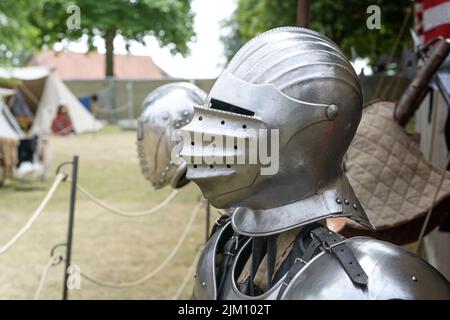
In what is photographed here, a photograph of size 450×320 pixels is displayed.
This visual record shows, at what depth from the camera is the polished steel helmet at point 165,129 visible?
10.00 feet

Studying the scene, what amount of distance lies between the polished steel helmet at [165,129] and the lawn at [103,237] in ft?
4.54

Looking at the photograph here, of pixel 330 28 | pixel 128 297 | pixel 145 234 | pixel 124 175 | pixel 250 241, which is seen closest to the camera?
pixel 250 241

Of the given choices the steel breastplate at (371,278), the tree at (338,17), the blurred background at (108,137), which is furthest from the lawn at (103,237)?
the tree at (338,17)

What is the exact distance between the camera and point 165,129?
306cm

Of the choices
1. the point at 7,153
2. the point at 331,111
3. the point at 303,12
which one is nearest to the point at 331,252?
the point at 331,111

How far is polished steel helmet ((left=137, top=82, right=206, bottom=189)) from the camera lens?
3.05 metres

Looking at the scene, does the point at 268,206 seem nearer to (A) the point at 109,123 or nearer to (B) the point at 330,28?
(B) the point at 330,28

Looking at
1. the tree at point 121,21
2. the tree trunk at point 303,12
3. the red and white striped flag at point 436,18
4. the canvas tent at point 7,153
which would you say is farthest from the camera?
the tree at point 121,21

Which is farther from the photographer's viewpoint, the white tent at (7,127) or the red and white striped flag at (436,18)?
the white tent at (7,127)

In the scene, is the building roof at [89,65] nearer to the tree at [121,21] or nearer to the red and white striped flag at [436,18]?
the tree at [121,21]

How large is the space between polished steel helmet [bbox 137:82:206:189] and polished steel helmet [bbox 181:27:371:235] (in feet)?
4.98

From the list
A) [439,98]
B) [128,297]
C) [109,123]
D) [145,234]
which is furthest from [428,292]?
[109,123]

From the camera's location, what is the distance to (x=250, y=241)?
5.43 ft
